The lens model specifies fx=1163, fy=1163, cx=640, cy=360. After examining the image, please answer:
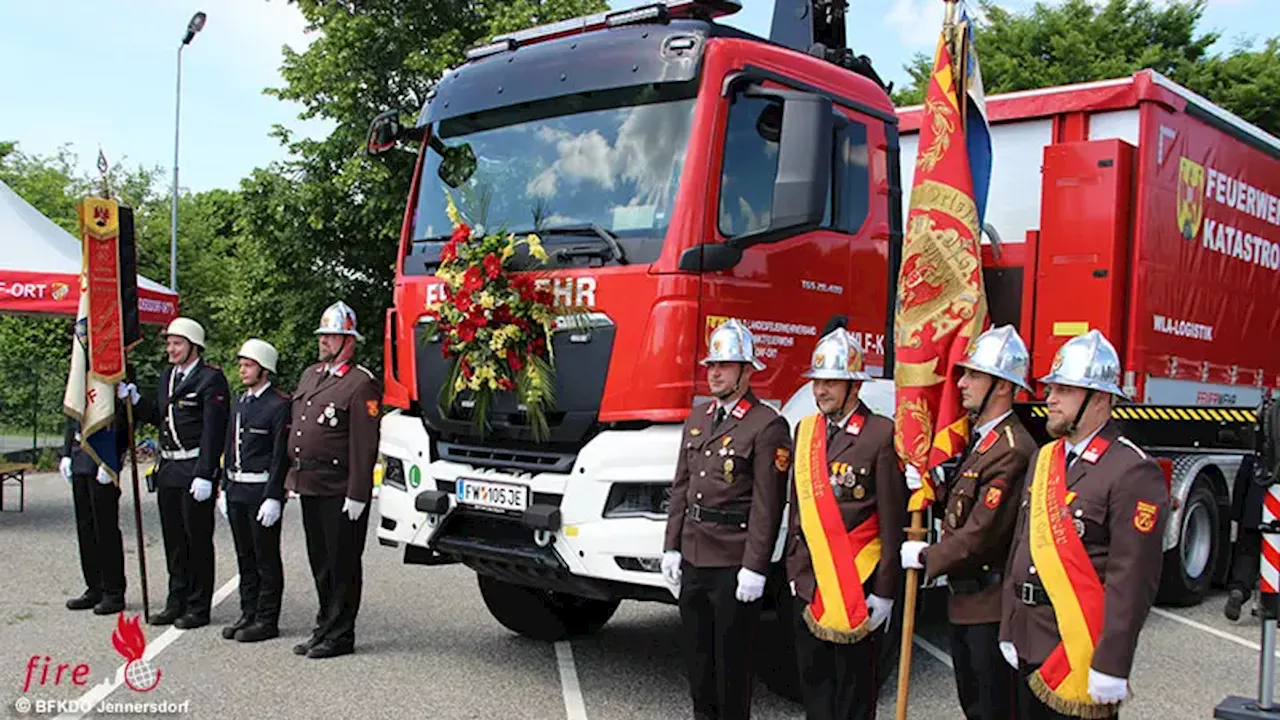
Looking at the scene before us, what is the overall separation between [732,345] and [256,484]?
3615 millimetres

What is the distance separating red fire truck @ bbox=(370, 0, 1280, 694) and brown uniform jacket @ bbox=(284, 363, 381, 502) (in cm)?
33

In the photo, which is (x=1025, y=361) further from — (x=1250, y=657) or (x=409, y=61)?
(x=409, y=61)

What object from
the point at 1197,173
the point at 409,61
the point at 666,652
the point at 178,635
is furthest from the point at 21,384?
the point at 1197,173

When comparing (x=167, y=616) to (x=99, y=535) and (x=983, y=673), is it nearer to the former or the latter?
(x=99, y=535)

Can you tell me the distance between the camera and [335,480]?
21.7 feet

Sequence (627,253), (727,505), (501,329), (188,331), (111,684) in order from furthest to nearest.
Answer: (188,331)
(111,684)
(501,329)
(627,253)
(727,505)

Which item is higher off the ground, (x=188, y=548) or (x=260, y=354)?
(x=260, y=354)

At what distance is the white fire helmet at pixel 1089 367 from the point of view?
3482 millimetres

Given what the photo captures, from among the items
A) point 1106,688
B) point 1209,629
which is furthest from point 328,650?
point 1209,629

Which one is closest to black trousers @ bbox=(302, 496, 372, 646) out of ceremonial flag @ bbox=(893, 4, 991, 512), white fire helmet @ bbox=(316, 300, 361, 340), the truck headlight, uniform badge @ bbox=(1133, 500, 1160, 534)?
white fire helmet @ bbox=(316, 300, 361, 340)

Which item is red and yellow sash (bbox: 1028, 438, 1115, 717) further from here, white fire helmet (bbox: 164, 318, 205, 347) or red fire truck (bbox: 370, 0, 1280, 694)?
white fire helmet (bbox: 164, 318, 205, 347)

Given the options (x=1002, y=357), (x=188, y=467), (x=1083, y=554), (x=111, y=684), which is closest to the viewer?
(x=1083, y=554)

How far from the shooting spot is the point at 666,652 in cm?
688

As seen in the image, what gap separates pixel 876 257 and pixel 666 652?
2.65m
